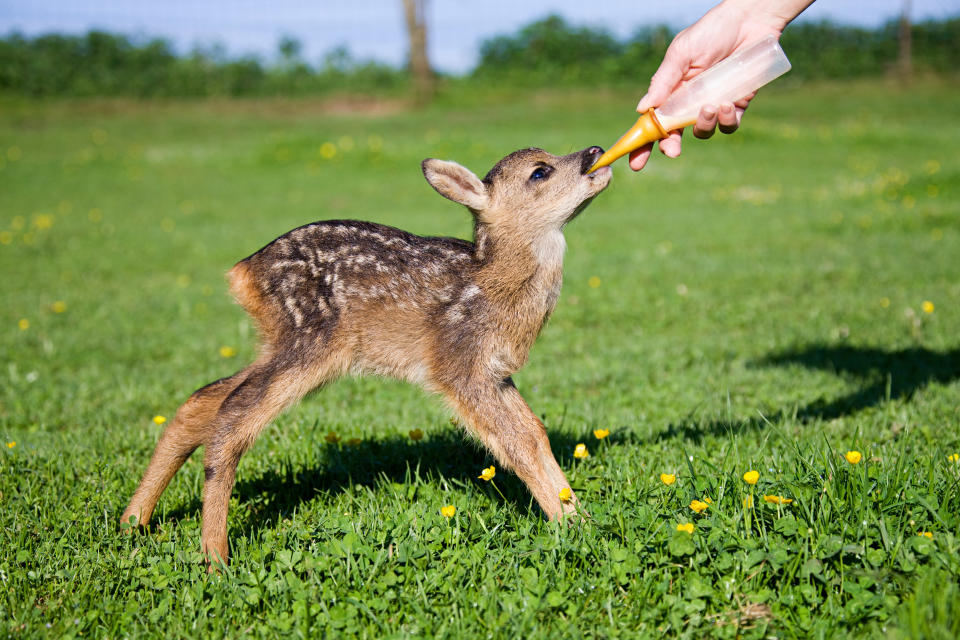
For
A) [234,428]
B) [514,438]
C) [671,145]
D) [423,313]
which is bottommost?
[514,438]

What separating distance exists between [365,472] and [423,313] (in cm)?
104

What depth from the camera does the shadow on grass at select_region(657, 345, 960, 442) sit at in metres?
4.73

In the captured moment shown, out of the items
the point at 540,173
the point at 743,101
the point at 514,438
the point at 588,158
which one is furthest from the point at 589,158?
the point at 514,438

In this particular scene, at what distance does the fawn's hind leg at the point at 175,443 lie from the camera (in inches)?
144

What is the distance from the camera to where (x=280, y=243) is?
373 centimetres

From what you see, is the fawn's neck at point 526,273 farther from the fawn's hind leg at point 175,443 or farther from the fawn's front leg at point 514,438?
the fawn's hind leg at point 175,443

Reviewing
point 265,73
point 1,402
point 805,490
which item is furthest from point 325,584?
point 265,73

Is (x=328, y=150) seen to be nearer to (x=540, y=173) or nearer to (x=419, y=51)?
(x=419, y=51)

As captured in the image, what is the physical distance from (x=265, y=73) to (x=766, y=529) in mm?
35209

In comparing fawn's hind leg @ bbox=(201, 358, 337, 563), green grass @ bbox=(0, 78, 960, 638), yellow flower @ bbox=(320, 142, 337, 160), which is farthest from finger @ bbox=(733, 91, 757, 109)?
yellow flower @ bbox=(320, 142, 337, 160)

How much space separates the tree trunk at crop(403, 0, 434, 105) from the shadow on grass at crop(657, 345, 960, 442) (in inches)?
932

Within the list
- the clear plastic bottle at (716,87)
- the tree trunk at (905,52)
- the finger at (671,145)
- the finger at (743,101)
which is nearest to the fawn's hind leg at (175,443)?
the clear plastic bottle at (716,87)

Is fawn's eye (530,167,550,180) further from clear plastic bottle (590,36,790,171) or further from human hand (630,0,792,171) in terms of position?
human hand (630,0,792,171)

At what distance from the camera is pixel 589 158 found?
365 centimetres
